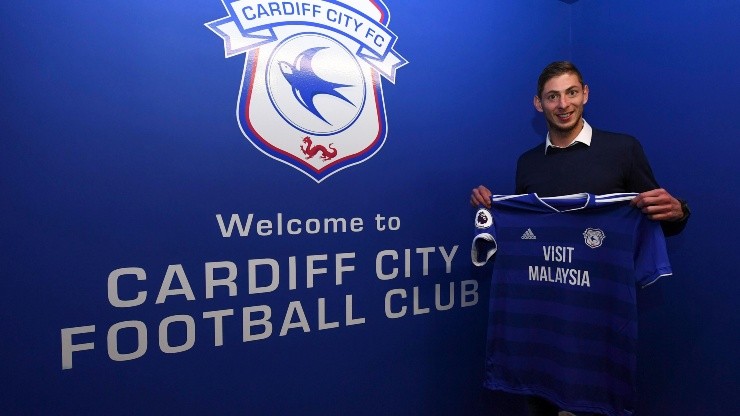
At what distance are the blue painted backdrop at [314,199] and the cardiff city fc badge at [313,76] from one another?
0.15 feet

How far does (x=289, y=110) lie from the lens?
59.7 inches

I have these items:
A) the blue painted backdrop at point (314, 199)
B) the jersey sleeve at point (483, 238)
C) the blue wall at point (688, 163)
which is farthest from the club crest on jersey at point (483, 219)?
the blue wall at point (688, 163)

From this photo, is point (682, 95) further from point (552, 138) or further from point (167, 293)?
point (167, 293)

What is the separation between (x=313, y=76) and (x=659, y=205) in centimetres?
104

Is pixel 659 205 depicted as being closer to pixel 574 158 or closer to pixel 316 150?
pixel 574 158

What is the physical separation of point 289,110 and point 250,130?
0.45 ft

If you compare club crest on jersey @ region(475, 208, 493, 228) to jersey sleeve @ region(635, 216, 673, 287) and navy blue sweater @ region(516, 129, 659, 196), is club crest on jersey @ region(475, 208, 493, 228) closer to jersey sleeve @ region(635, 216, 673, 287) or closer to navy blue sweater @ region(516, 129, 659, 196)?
navy blue sweater @ region(516, 129, 659, 196)

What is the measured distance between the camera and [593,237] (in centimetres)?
139

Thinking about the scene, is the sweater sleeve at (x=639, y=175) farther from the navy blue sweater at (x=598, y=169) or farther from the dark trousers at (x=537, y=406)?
the dark trousers at (x=537, y=406)

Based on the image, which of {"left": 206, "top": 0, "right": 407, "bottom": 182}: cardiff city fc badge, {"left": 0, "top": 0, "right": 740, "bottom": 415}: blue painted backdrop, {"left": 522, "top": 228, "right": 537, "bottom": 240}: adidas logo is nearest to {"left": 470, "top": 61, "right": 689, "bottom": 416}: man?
{"left": 522, "top": 228, "right": 537, "bottom": 240}: adidas logo

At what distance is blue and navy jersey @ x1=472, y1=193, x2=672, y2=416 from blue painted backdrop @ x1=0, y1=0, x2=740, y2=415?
0.30m

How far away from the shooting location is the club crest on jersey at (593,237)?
1.38m

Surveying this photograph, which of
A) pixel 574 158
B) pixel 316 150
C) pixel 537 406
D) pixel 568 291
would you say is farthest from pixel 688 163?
pixel 316 150

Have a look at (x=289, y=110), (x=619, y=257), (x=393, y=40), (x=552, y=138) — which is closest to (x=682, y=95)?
(x=552, y=138)
